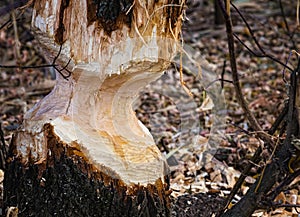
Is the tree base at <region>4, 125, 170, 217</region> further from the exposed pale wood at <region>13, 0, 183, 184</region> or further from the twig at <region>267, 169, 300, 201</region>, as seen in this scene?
the twig at <region>267, 169, 300, 201</region>

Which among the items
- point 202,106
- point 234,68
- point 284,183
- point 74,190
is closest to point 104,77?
point 74,190

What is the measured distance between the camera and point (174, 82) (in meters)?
3.07

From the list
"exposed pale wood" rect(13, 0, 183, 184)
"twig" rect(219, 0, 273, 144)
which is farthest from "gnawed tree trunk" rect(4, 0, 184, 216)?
"twig" rect(219, 0, 273, 144)

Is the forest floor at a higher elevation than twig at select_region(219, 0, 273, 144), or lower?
lower

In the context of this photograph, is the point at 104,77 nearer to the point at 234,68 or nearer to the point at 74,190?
the point at 74,190

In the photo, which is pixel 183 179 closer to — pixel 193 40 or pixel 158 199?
pixel 158 199

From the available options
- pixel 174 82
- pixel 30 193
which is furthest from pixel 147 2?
pixel 174 82

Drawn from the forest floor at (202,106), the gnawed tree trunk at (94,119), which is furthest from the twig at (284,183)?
the gnawed tree trunk at (94,119)

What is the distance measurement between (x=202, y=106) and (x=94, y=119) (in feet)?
2.40

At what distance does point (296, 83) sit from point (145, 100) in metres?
1.51

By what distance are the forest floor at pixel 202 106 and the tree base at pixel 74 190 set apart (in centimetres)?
24

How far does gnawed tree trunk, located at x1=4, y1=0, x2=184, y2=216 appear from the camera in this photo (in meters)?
1.35

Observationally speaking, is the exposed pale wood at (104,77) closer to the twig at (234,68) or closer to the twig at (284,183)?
the twig at (234,68)

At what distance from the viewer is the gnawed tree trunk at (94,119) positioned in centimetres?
135
